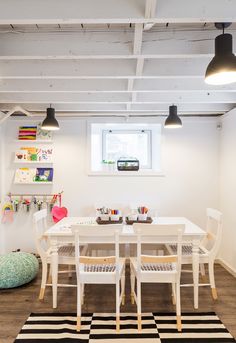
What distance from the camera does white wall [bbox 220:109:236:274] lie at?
392 centimetres

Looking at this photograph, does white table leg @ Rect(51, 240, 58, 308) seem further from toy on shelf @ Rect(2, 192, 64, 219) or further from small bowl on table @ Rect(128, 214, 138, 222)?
toy on shelf @ Rect(2, 192, 64, 219)

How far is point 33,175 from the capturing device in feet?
Answer: 14.6

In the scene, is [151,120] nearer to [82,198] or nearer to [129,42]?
[82,198]

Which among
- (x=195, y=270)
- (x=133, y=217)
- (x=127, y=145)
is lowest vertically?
(x=195, y=270)

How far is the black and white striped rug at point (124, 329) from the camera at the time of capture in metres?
2.37

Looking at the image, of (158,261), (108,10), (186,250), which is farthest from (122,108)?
(108,10)

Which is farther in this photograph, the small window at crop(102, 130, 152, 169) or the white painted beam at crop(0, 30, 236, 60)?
the small window at crop(102, 130, 152, 169)

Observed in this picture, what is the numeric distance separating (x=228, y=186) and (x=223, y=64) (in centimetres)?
269

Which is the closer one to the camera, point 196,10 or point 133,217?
point 196,10

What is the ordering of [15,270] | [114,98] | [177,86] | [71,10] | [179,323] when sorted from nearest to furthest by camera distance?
1. [71,10]
2. [179,323]
3. [177,86]
4. [15,270]
5. [114,98]

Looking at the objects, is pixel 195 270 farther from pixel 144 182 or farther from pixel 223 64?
pixel 223 64

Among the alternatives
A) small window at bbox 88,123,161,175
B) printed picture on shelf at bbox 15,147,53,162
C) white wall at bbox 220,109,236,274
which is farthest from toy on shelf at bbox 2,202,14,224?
white wall at bbox 220,109,236,274

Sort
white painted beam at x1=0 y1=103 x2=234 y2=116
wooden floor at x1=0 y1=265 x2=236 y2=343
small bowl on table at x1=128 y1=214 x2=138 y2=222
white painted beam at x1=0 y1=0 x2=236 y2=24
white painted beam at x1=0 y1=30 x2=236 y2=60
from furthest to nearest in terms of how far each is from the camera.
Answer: white painted beam at x1=0 y1=103 x2=234 y2=116, small bowl on table at x1=128 y1=214 x2=138 y2=222, wooden floor at x1=0 y1=265 x2=236 y2=343, white painted beam at x1=0 y1=30 x2=236 y2=60, white painted beam at x1=0 y1=0 x2=236 y2=24

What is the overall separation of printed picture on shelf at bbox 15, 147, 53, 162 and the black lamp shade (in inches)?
123
